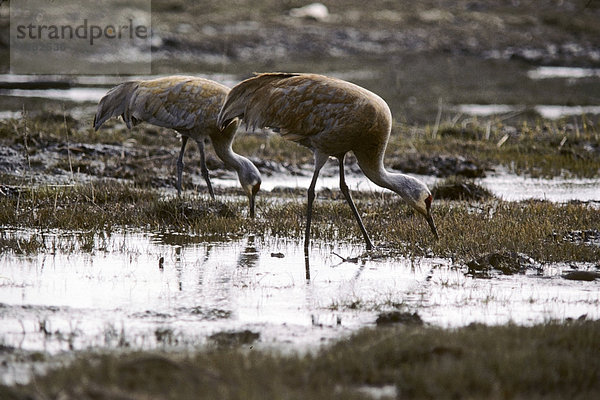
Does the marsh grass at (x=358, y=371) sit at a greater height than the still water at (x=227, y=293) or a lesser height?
greater

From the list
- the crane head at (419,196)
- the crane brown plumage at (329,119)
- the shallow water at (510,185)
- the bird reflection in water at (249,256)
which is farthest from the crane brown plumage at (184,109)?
the crane head at (419,196)

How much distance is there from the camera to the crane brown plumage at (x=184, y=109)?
10312mm

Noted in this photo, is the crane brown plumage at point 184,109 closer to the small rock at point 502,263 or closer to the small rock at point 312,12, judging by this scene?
the small rock at point 502,263

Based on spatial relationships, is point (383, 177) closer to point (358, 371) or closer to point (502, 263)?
point (502, 263)

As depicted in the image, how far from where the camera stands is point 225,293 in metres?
6.56

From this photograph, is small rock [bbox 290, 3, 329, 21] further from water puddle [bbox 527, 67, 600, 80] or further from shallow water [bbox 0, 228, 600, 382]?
shallow water [bbox 0, 228, 600, 382]

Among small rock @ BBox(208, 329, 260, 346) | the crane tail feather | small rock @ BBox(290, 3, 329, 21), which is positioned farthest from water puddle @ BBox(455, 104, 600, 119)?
small rock @ BBox(290, 3, 329, 21)

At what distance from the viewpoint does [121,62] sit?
1254 inches

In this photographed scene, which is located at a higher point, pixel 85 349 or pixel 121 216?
pixel 85 349

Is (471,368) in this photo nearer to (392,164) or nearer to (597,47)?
(392,164)

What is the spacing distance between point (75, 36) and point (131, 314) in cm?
3171

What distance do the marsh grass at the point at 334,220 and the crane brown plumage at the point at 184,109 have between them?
54cm

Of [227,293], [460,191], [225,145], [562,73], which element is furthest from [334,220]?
[562,73]

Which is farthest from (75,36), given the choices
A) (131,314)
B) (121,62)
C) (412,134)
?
(131,314)
